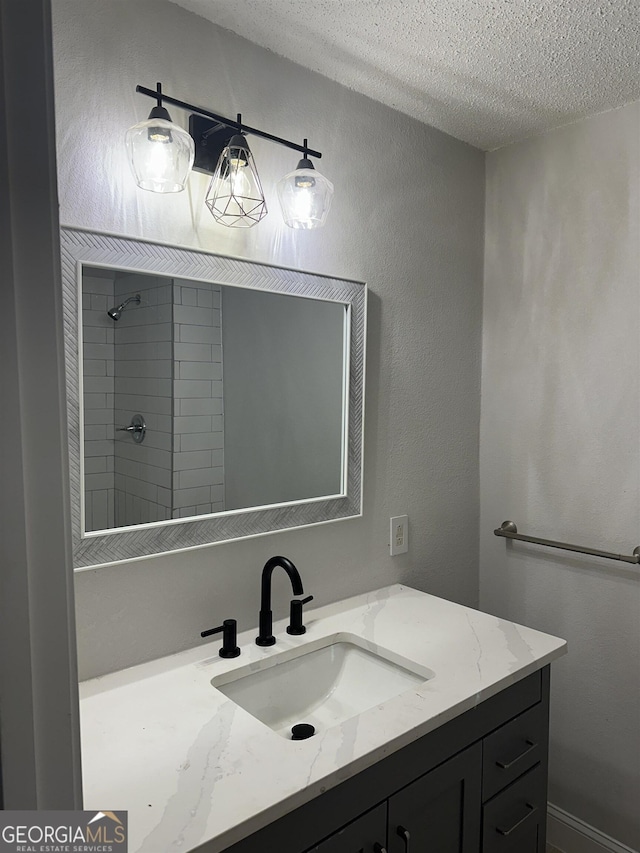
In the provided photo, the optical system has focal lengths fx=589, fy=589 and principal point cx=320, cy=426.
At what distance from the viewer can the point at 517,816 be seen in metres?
1.42

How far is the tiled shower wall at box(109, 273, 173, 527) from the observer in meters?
1.27

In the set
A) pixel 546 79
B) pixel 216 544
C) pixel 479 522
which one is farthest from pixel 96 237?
pixel 479 522

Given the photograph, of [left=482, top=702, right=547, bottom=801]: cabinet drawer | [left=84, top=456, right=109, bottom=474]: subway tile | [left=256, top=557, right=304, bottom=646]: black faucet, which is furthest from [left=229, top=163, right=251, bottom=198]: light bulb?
[left=482, top=702, right=547, bottom=801]: cabinet drawer

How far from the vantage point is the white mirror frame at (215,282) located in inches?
47.1

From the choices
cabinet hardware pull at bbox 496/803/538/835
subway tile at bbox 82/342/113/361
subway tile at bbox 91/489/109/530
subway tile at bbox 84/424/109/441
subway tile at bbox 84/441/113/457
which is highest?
subway tile at bbox 82/342/113/361

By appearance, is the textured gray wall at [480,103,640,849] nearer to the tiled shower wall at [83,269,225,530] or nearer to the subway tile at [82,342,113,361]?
the tiled shower wall at [83,269,225,530]

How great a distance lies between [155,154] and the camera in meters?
1.22

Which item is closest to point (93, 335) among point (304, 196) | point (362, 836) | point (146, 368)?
point (146, 368)

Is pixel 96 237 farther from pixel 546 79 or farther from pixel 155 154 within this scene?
pixel 546 79

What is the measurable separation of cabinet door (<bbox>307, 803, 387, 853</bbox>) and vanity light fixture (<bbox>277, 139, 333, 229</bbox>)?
1295mm

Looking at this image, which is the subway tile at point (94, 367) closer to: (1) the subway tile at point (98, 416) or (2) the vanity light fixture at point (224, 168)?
(1) the subway tile at point (98, 416)

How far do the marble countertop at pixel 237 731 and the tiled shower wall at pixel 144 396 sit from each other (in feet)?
Result: 1.22

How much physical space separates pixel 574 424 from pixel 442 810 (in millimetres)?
1220

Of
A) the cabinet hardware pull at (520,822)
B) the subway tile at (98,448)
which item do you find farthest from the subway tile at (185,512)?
the cabinet hardware pull at (520,822)
